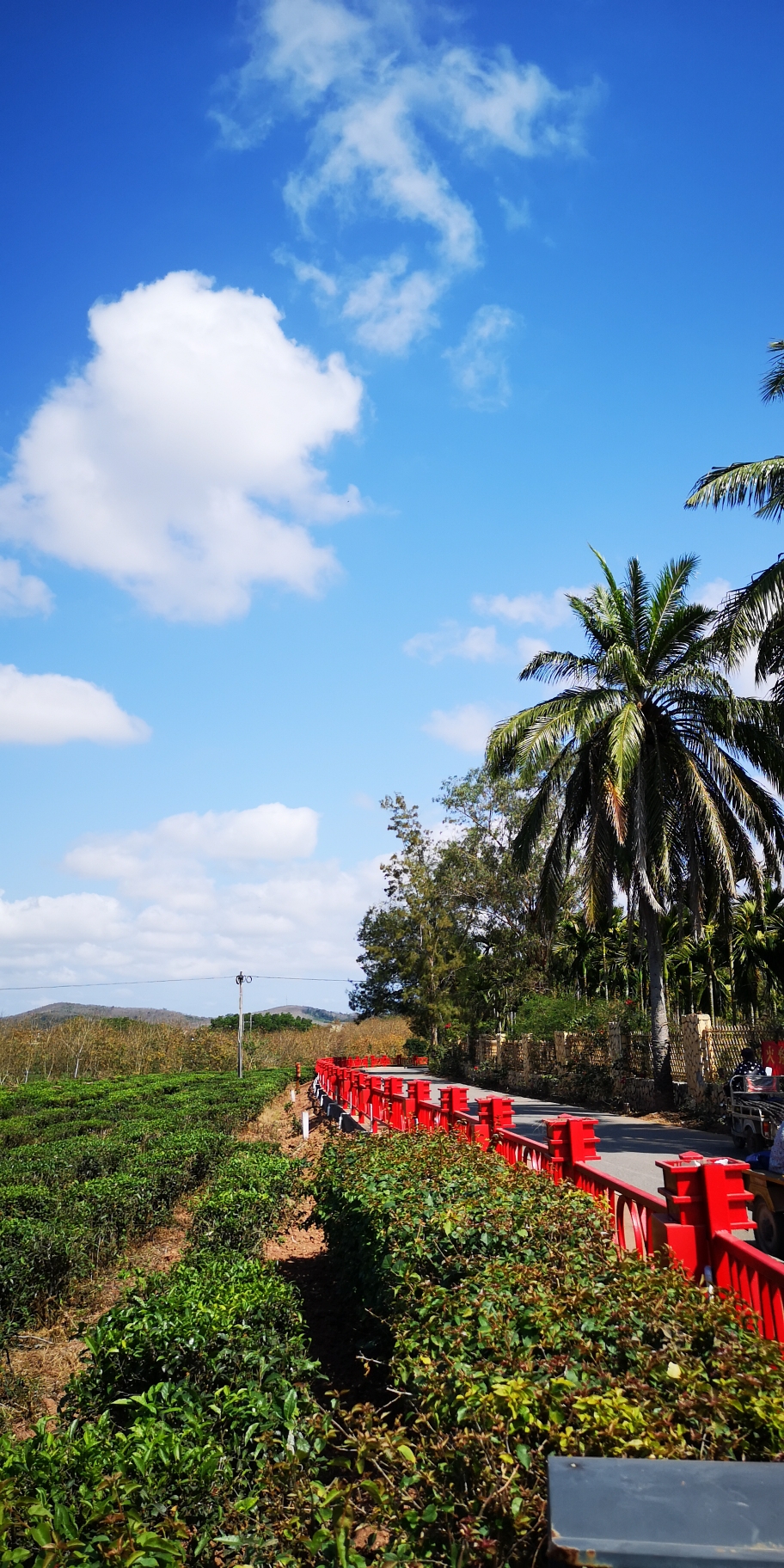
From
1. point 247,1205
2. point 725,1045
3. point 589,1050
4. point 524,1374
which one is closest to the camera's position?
point 524,1374

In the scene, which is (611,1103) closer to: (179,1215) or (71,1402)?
(179,1215)

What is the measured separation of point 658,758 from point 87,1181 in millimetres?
13978

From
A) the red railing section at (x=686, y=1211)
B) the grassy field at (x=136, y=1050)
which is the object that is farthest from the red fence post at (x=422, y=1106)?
the grassy field at (x=136, y=1050)

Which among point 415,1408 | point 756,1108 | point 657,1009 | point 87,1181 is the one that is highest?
point 657,1009

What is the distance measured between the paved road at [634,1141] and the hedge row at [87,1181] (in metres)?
4.43

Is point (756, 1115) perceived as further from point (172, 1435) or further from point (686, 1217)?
point (172, 1435)

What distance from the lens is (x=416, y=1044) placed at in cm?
5022

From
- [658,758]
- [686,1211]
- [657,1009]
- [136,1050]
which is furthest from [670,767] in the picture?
[136,1050]

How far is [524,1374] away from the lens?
9.14 feet

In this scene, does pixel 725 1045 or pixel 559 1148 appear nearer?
pixel 559 1148

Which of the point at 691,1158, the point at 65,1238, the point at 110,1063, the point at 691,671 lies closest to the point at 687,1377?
the point at 691,1158

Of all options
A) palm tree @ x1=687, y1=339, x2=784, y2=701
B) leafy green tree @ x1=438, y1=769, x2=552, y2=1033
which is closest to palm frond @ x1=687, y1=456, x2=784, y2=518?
palm tree @ x1=687, y1=339, x2=784, y2=701

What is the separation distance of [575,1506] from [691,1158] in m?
4.24

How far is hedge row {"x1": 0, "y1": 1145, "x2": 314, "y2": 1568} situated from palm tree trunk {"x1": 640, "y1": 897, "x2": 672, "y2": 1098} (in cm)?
1579
